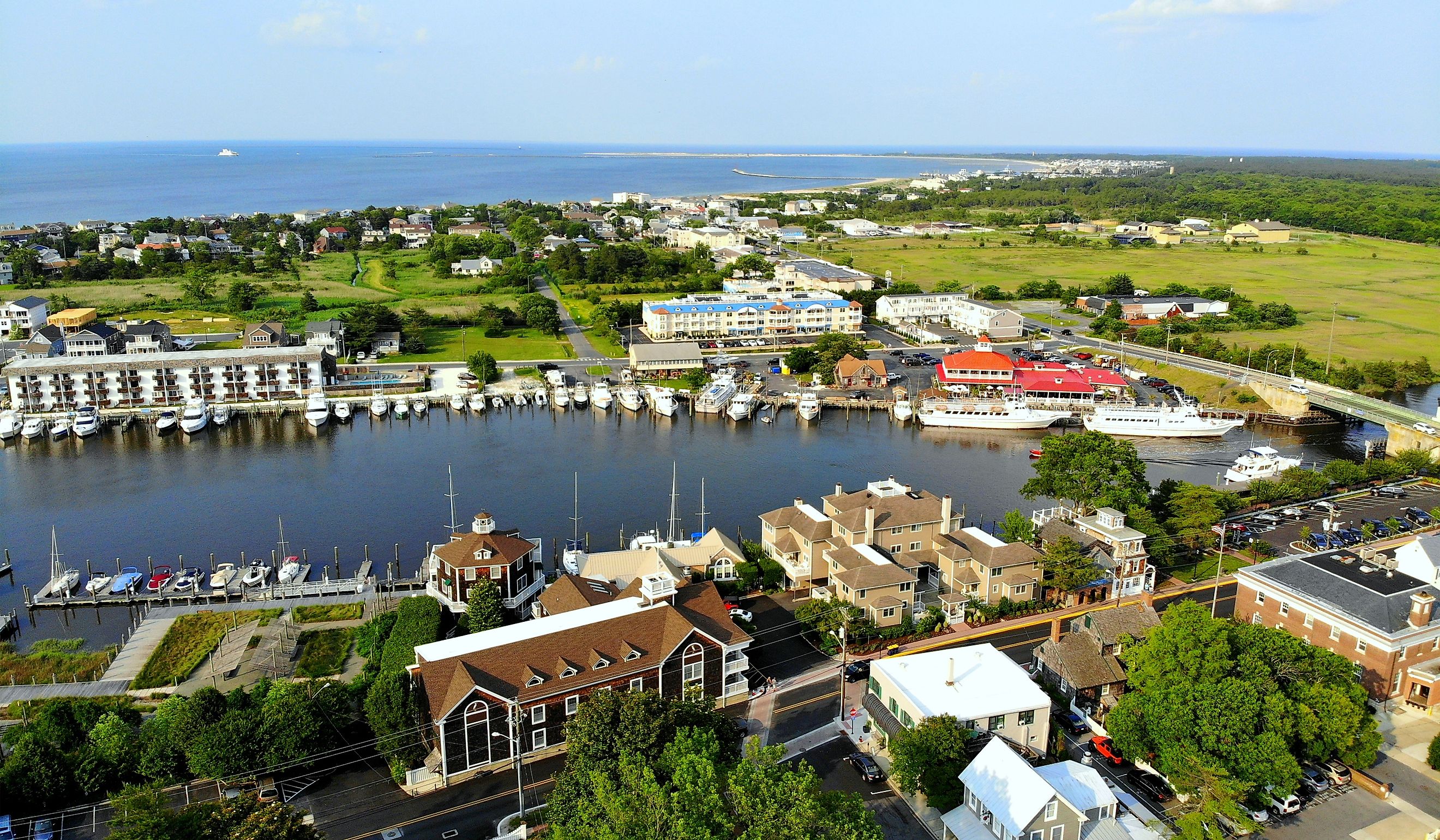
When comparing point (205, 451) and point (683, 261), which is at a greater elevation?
point (683, 261)

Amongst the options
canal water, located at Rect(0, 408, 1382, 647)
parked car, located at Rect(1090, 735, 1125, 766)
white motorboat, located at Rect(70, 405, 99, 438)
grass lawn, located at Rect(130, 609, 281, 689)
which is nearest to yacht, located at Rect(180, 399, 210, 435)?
canal water, located at Rect(0, 408, 1382, 647)

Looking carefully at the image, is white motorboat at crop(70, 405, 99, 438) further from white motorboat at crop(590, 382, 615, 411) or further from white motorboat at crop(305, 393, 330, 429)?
white motorboat at crop(590, 382, 615, 411)

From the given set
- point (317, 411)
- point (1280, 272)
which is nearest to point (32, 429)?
point (317, 411)

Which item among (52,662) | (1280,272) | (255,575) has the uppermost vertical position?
(1280,272)

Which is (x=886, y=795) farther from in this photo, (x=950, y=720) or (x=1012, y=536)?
(x=1012, y=536)

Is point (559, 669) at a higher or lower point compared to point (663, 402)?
higher

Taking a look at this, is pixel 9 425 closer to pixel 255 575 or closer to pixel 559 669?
pixel 255 575

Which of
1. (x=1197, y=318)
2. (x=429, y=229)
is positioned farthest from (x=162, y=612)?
(x=429, y=229)
